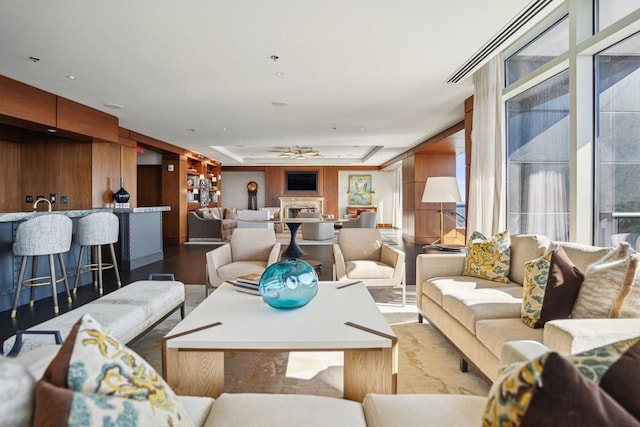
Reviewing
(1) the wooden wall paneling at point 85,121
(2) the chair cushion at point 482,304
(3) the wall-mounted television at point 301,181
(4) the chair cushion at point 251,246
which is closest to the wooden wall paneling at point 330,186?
(3) the wall-mounted television at point 301,181

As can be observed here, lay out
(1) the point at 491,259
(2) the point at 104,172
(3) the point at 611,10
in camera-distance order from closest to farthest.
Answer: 1. (3) the point at 611,10
2. (1) the point at 491,259
3. (2) the point at 104,172

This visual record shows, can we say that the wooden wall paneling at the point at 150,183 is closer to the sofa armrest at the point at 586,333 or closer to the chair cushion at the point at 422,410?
the chair cushion at the point at 422,410

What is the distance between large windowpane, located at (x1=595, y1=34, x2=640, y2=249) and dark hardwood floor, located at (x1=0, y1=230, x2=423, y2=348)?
237 cm

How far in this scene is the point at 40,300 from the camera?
158 inches

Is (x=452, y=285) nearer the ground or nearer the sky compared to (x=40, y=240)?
nearer the ground

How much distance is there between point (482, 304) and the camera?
7.54 feet

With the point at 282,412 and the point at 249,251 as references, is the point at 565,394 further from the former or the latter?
the point at 249,251

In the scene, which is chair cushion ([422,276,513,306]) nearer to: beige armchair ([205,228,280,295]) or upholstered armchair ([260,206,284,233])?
beige armchair ([205,228,280,295])

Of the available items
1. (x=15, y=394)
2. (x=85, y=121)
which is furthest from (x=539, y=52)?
(x=85, y=121)

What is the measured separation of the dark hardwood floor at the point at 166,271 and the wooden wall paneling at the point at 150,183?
1.94 meters

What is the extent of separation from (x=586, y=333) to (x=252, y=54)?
11.1ft

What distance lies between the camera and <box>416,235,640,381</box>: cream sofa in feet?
4.92

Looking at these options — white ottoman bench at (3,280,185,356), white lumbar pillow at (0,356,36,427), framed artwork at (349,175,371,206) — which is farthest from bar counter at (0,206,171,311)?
framed artwork at (349,175,371,206)

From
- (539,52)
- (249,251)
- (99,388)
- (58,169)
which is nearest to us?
(99,388)
